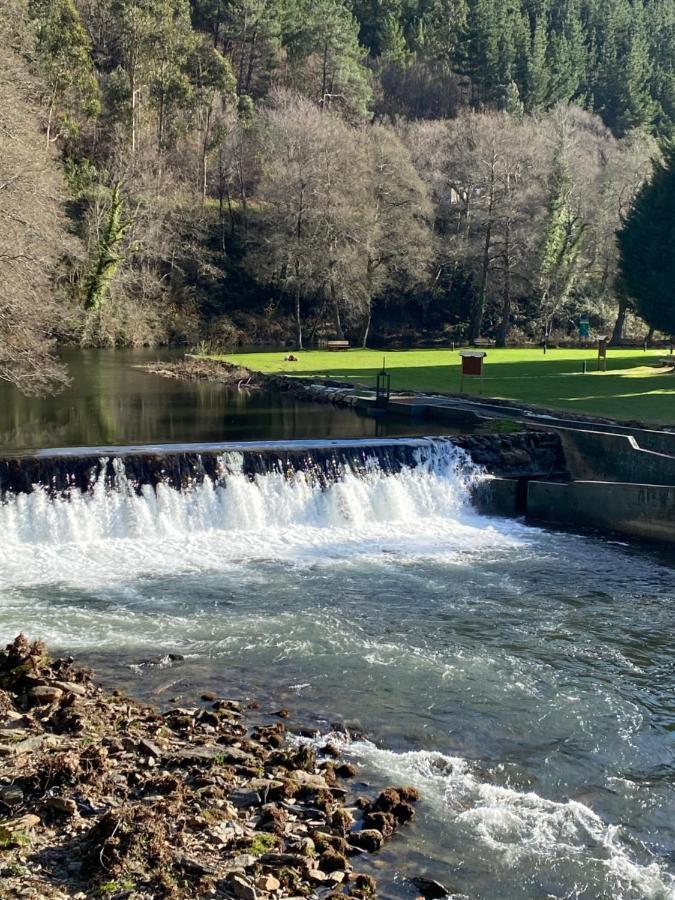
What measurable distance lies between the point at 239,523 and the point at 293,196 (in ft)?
104

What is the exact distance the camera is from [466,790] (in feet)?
32.3

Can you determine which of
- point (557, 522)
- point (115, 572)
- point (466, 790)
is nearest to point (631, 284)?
point (557, 522)

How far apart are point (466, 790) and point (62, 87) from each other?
57.7m

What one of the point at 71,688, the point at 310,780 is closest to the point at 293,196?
the point at 71,688

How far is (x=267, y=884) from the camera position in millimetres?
7793

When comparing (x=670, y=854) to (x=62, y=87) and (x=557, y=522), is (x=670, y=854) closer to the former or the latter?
(x=557, y=522)

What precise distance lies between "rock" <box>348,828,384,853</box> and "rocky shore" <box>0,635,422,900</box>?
1 cm

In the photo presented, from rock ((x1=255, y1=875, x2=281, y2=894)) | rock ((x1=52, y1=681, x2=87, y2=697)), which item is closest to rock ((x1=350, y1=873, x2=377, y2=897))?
rock ((x1=255, y1=875, x2=281, y2=894))

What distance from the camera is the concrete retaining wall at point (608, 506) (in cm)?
2064

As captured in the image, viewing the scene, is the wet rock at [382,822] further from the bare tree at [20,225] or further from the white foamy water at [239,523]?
the bare tree at [20,225]

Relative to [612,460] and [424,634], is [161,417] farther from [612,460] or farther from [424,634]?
[424,634]

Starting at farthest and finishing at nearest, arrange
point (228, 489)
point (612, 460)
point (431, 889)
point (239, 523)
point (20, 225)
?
point (612, 460), point (20, 225), point (228, 489), point (239, 523), point (431, 889)

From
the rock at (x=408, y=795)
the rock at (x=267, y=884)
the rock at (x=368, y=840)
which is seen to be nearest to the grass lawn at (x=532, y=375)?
the rock at (x=408, y=795)

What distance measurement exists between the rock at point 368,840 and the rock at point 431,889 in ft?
1.76
